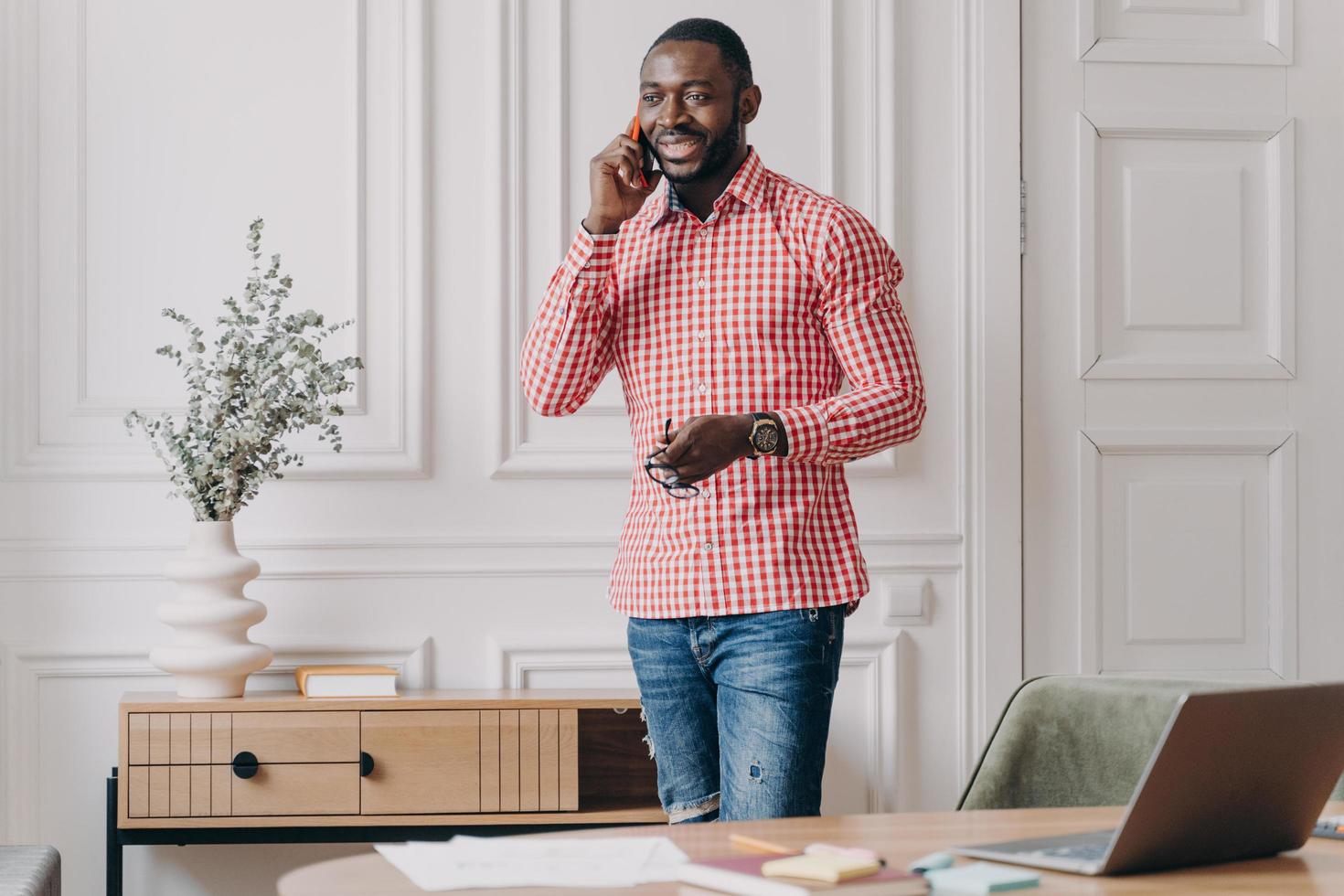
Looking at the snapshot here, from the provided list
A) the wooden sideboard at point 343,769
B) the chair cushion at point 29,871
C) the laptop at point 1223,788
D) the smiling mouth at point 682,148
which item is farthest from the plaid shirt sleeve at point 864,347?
the chair cushion at point 29,871

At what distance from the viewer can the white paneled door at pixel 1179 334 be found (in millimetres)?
2871

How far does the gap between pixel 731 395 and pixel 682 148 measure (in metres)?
0.33

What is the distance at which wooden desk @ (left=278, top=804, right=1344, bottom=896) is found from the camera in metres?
0.94

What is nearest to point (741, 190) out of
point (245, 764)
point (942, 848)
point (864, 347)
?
point (864, 347)

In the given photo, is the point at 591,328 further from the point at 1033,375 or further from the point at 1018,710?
the point at 1033,375

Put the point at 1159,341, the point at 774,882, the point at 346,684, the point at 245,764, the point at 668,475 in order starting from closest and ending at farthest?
1. the point at 774,882
2. the point at 668,475
3. the point at 245,764
4. the point at 346,684
5. the point at 1159,341

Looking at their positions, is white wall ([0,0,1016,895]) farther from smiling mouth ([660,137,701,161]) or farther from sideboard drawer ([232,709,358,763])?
smiling mouth ([660,137,701,161])

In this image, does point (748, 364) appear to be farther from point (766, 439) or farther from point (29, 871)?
point (29, 871)

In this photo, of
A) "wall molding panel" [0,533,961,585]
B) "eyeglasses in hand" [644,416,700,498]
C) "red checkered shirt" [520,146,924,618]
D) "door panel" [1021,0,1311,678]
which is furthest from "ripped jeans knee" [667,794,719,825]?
"door panel" [1021,0,1311,678]

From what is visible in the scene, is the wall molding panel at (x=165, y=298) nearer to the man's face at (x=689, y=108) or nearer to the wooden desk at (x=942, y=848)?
the man's face at (x=689, y=108)

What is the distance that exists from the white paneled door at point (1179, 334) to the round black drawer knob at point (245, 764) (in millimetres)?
1568

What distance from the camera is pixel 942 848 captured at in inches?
41.8

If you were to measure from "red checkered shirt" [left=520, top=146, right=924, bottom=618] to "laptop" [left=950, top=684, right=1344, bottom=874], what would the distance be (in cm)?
69

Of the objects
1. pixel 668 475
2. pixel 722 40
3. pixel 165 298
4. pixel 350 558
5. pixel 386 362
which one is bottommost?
pixel 350 558
